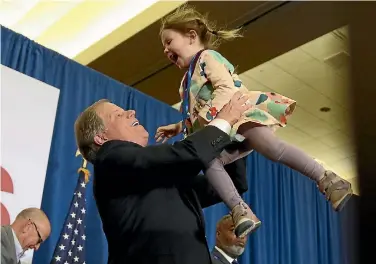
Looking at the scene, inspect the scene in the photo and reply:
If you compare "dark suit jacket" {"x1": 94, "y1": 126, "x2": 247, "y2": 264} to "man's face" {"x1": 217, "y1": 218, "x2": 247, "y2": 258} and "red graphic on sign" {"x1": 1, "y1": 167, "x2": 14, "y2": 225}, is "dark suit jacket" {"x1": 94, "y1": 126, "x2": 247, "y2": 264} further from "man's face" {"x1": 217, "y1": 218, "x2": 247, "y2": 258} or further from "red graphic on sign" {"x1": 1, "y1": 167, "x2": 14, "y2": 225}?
"red graphic on sign" {"x1": 1, "y1": 167, "x2": 14, "y2": 225}

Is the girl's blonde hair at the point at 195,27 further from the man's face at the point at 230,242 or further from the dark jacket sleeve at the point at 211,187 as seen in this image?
the man's face at the point at 230,242

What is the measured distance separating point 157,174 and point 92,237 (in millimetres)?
1814

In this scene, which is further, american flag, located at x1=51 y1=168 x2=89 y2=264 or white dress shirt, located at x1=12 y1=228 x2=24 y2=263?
american flag, located at x1=51 y1=168 x2=89 y2=264

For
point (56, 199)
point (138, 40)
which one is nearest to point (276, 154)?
point (56, 199)

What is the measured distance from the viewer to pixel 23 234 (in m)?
2.58

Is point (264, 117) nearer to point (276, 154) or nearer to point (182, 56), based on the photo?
point (276, 154)

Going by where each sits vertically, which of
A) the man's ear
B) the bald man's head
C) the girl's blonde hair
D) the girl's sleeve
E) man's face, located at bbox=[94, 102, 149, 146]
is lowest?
the bald man's head

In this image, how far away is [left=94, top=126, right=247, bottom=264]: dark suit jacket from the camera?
Answer: 146 cm

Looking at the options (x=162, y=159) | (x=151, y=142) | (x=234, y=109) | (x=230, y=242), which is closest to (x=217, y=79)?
(x=234, y=109)

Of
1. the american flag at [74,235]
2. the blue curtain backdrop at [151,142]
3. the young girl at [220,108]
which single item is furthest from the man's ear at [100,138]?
the blue curtain backdrop at [151,142]

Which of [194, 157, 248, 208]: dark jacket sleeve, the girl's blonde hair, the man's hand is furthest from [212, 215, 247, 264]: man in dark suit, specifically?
the man's hand

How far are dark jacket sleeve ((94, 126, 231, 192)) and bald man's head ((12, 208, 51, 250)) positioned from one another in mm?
1221

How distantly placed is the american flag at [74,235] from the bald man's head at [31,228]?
14cm

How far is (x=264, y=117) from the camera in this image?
6.09ft
